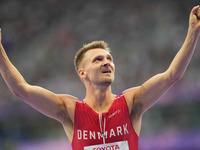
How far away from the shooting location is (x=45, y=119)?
9031mm

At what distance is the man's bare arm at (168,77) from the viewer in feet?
10.2

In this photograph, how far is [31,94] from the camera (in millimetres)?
3307

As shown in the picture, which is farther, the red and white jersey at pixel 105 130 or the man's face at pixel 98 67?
the man's face at pixel 98 67

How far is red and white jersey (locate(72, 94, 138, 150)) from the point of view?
3.38 m

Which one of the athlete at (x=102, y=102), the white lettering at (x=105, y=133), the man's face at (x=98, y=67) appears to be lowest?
the white lettering at (x=105, y=133)

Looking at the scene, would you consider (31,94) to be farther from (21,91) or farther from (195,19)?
(195,19)

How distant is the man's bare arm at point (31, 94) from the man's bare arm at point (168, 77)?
0.89 m

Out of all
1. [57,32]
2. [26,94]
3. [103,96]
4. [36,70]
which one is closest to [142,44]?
[57,32]

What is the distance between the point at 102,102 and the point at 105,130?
1.56 feet

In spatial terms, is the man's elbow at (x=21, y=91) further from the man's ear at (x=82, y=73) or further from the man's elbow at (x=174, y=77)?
the man's elbow at (x=174, y=77)

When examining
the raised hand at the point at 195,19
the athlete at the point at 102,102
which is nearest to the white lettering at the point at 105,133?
the athlete at the point at 102,102

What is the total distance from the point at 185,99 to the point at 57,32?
5406 millimetres

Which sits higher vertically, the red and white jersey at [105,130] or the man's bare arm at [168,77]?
the man's bare arm at [168,77]

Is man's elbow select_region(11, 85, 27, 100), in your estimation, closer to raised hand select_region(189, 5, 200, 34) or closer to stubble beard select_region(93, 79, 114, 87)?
stubble beard select_region(93, 79, 114, 87)
